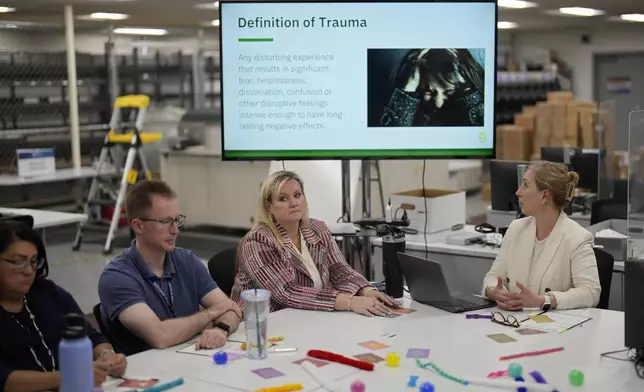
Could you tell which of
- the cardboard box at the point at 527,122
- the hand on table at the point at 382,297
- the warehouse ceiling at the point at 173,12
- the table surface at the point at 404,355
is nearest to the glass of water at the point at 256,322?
the table surface at the point at 404,355

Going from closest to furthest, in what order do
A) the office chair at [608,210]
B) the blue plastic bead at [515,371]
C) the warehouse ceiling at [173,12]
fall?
1. the blue plastic bead at [515,371]
2. the office chair at [608,210]
3. the warehouse ceiling at [173,12]

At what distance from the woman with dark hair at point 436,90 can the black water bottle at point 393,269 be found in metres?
0.80

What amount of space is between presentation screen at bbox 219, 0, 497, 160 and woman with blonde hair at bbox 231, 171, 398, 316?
66 centimetres

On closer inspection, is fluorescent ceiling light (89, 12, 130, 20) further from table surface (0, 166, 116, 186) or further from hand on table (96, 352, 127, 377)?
hand on table (96, 352, 127, 377)

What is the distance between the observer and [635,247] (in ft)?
12.8

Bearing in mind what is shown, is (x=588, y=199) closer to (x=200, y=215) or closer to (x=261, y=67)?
(x=261, y=67)

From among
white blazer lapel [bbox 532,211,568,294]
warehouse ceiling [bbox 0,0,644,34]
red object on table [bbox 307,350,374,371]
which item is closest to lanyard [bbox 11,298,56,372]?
red object on table [bbox 307,350,374,371]

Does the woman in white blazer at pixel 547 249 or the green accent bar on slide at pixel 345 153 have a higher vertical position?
the green accent bar on slide at pixel 345 153

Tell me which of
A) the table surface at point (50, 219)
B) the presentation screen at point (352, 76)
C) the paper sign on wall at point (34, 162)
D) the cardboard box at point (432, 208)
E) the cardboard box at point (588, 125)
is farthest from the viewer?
the cardboard box at point (588, 125)

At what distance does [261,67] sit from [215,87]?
8813 mm

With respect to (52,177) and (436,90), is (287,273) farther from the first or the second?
(52,177)

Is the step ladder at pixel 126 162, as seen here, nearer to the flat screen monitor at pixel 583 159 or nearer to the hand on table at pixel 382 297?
the flat screen monitor at pixel 583 159

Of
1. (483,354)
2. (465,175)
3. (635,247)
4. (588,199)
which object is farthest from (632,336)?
(465,175)

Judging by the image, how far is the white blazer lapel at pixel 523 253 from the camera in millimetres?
3586
